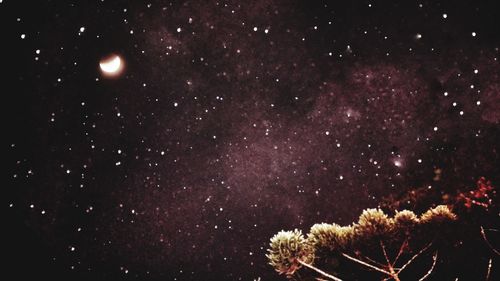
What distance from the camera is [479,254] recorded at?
218cm

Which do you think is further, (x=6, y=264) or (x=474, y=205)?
(x=6, y=264)

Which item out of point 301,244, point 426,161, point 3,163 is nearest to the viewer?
point 301,244

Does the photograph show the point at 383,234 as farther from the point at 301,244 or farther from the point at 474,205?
the point at 474,205

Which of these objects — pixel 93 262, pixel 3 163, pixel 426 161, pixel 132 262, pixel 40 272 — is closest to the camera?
pixel 426 161

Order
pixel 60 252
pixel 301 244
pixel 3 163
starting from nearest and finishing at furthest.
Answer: pixel 301 244 → pixel 3 163 → pixel 60 252

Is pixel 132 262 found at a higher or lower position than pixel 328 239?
higher

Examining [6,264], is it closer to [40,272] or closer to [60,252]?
[40,272]

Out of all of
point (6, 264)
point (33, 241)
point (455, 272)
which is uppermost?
point (33, 241)

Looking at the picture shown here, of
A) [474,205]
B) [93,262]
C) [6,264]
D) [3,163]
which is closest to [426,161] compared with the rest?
[474,205]

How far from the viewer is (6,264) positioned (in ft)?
60.3

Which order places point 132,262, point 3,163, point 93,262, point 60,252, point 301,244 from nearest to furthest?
point 301,244
point 3,163
point 60,252
point 93,262
point 132,262

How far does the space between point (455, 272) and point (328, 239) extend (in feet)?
2.96

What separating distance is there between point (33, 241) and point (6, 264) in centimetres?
274

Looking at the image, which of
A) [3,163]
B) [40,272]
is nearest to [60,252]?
[40,272]
